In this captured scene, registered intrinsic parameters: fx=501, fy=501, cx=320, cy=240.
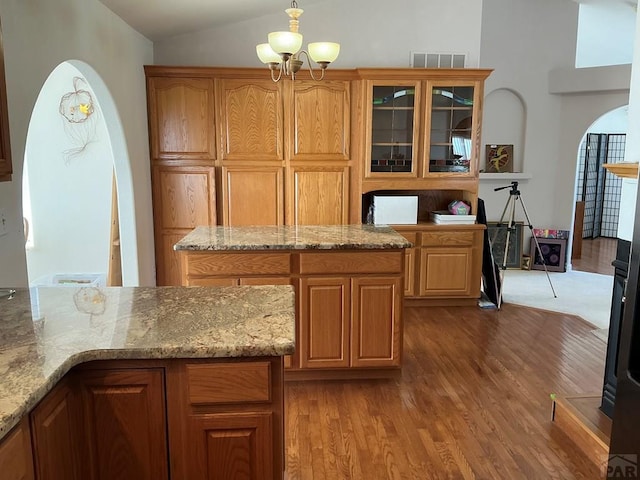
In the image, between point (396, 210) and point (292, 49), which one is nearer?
point (292, 49)

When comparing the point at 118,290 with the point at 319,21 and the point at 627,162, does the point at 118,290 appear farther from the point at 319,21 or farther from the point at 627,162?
the point at 319,21

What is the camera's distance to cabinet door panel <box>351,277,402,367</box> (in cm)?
302

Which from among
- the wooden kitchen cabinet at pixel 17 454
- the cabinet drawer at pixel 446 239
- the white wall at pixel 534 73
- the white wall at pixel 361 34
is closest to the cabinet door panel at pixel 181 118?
the white wall at pixel 361 34

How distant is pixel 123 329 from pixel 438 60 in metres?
4.27

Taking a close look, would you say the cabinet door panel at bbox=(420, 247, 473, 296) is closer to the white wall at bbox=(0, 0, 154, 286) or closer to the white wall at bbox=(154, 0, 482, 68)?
the white wall at bbox=(154, 0, 482, 68)

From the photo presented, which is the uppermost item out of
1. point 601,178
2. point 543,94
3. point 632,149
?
point 543,94

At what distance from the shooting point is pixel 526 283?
588 cm

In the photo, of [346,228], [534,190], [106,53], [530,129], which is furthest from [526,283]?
[106,53]

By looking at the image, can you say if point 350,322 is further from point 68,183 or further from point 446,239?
point 68,183

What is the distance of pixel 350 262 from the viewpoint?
9.75 ft

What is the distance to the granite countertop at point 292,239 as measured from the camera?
2904 millimetres

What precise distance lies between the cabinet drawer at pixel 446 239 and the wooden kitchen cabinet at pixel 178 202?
200cm

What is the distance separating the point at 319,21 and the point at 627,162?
332cm

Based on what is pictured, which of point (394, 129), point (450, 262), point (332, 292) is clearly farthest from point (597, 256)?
point (332, 292)
